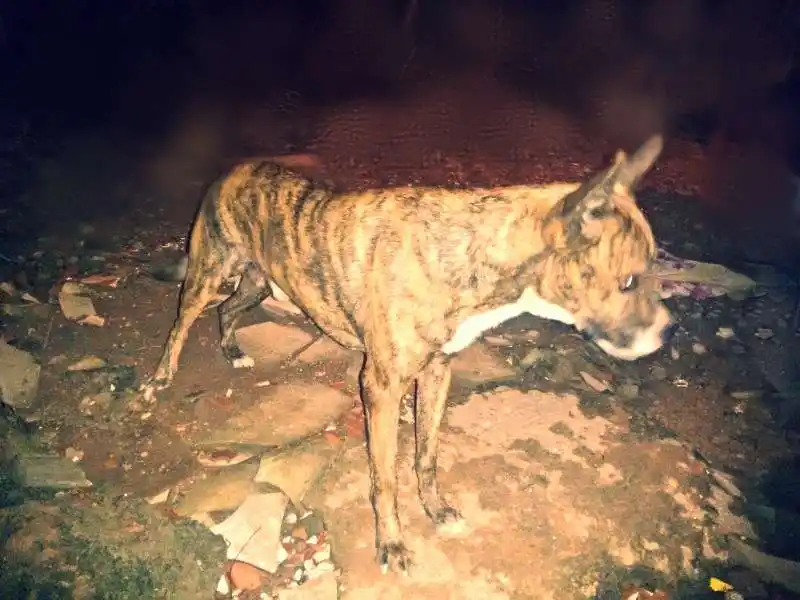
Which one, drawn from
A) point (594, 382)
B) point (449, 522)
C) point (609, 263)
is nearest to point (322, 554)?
point (449, 522)

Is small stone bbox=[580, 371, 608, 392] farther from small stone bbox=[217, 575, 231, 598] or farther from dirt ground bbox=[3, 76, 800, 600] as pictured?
small stone bbox=[217, 575, 231, 598]

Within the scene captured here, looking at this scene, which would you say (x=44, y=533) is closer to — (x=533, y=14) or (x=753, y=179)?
(x=753, y=179)

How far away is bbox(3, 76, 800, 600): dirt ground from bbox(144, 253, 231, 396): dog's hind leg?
0.43 ft

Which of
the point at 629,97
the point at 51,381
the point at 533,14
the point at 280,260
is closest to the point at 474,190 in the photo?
the point at 280,260

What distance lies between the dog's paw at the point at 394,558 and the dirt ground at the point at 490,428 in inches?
2.6

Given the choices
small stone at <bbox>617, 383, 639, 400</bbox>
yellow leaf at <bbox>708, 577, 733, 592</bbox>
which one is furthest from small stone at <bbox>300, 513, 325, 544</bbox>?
small stone at <bbox>617, 383, 639, 400</bbox>

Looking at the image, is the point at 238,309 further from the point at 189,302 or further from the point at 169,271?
the point at 169,271

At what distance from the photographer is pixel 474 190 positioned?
321cm

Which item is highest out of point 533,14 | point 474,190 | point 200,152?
point 474,190

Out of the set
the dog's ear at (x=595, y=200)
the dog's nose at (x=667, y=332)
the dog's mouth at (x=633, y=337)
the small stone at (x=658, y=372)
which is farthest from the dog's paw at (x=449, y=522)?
the small stone at (x=658, y=372)

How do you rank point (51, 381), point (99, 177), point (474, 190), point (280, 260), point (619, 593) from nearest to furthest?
point (474, 190)
point (619, 593)
point (280, 260)
point (51, 381)
point (99, 177)

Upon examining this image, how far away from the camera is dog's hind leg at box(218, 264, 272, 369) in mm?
4926

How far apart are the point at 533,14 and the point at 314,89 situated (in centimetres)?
557

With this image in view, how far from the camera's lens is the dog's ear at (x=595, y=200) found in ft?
8.48
